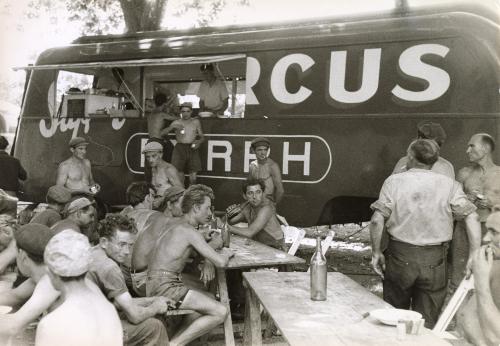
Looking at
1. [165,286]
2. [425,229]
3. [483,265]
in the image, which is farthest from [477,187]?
[165,286]

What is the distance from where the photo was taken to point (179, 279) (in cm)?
386

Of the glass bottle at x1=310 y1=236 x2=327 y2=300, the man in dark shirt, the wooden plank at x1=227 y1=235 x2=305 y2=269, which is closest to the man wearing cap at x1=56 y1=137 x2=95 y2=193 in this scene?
the man in dark shirt

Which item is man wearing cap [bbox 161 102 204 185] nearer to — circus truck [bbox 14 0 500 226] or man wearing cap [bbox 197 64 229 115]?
circus truck [bbox 14 0 500 226]

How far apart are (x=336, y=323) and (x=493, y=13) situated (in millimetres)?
4344

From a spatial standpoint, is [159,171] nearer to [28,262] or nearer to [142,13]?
[28,262]

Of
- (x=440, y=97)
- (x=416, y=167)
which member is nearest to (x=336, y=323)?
(x=416, y=167)

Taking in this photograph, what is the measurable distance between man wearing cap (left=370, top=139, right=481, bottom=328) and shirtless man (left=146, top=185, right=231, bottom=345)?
3.89 feet

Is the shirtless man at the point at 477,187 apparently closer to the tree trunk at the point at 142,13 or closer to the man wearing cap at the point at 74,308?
the man wearing cap at the point at 74,308

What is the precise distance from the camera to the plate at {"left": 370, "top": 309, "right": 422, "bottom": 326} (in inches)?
99.3

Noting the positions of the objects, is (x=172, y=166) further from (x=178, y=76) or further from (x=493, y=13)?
(x=493, y=13)

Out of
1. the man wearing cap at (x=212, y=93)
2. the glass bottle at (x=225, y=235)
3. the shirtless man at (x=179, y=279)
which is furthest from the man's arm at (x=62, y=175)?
the shirtless man at (x=179, y=279)

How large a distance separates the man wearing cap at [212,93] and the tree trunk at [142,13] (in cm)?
485

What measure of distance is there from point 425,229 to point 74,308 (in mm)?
2432

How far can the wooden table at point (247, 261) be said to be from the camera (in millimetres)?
4016
